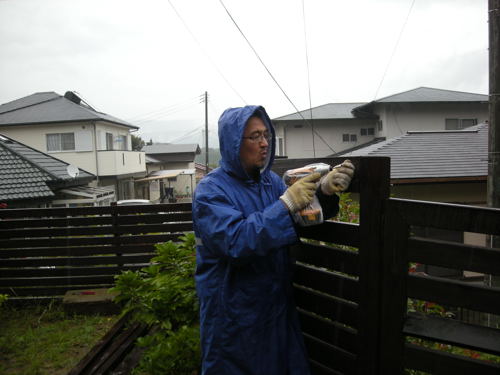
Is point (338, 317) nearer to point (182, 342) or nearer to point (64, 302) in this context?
point (182, 342)

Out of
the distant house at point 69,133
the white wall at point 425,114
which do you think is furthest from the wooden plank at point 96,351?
the distant house at point 69,133

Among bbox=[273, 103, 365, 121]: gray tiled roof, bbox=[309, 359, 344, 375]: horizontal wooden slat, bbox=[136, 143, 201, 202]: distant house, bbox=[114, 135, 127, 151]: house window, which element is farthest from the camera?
bbox=[136, 143, 201, 202]: distant house

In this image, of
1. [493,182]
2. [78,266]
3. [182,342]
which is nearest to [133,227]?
[78,266]

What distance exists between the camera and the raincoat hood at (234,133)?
6.17 feet

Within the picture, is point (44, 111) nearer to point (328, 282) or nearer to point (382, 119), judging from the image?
point (382, 119)

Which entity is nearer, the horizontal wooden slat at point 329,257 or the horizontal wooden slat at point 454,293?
the horizontal wooden slat at point 454,293

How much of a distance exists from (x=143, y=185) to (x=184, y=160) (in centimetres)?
799

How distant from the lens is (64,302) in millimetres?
5242

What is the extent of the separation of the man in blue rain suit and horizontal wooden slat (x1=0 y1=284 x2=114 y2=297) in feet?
13.6

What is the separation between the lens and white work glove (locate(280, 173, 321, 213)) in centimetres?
166

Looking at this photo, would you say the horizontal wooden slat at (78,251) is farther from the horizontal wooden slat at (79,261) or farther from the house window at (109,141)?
the house window at (109,141)

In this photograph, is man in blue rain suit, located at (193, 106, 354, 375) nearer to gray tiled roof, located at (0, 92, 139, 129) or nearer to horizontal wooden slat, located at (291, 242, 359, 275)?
horizontal wooden slat, located at (291, 242, 359, 275)

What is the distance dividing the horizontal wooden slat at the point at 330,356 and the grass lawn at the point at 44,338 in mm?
2845

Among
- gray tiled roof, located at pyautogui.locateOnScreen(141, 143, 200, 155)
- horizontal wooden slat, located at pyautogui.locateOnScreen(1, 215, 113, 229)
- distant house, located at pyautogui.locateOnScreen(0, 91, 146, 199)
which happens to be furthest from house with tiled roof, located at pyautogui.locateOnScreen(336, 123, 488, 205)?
gray tiled roof, located at pyautogui.locateOnScreen(141, 143, 200, 155)
